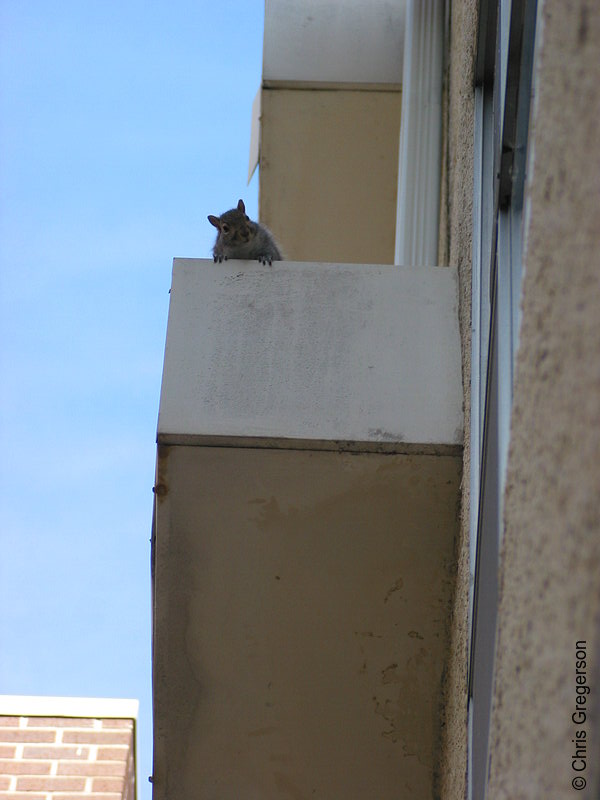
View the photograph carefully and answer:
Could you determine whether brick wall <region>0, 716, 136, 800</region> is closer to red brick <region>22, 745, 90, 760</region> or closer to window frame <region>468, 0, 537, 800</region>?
red brick <region>22, 745, 90, 760</region>

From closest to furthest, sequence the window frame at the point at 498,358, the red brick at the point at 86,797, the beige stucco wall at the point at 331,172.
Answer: the window frame at the point at 498,358, the red brick at the point at 86,797, the beige stucco wall at the point at 331,172

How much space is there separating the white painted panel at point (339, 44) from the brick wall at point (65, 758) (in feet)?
14.8

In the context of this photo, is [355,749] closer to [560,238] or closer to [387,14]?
[560,238]

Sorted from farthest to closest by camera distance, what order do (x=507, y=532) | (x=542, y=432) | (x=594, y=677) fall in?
1. (x=507, y=532)
2. (x=542, y=432)
3. (x=594, y=677)

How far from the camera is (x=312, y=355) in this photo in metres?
3.84

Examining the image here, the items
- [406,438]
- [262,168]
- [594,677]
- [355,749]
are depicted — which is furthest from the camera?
[262,168]

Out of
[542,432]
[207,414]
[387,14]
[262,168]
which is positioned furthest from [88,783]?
[387,14]

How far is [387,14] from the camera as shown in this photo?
8.26 m

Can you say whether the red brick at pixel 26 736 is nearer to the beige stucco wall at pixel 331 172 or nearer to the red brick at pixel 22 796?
the red brick at pixel 22 796

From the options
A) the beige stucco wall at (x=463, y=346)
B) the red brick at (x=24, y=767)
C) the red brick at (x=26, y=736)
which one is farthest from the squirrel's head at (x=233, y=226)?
the red brick at (x=24, y=767)

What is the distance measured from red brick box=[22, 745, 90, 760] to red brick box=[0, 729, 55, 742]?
4 cm

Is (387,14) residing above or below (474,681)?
above

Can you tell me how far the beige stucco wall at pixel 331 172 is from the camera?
805cm

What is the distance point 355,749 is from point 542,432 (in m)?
3.15
